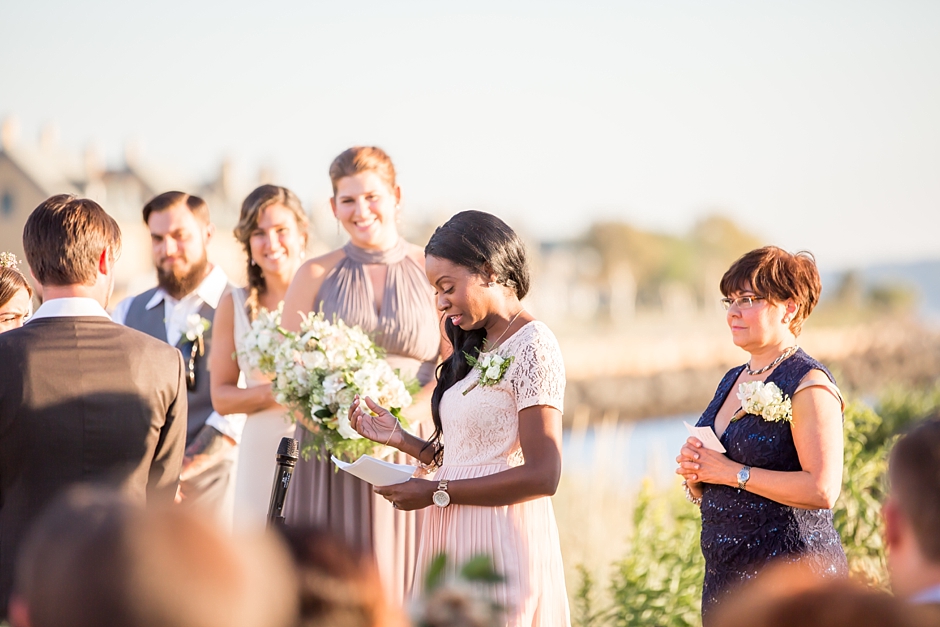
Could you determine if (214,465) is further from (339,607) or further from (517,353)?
(339,607)

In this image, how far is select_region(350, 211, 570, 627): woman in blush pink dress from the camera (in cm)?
360

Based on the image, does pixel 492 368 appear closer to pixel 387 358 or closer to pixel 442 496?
pixel 442 496

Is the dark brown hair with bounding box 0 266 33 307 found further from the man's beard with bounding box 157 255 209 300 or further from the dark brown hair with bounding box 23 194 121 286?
the man's beard with bounding box 157 255 209 300

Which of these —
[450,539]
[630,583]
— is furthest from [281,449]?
[630,583]

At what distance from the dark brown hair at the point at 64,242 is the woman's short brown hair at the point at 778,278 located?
2.47 m

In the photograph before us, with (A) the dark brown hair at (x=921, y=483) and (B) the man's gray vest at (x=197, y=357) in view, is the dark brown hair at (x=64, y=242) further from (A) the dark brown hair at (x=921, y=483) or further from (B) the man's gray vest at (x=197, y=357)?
(A) the dark brown hair at (x=921, y=483)

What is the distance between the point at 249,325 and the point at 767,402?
309 centimetres

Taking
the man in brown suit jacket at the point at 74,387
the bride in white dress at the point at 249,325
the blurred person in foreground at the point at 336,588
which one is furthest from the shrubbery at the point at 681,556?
the blurred person in foreground at the point at 336,588

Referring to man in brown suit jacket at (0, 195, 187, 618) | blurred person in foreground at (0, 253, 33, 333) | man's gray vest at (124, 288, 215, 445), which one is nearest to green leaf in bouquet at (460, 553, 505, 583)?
man in brown suit jacket at (0, 195, 187, 618)

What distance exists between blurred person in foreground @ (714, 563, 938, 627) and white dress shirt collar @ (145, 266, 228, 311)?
16.9 feet

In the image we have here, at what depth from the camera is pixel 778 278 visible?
12.9ft

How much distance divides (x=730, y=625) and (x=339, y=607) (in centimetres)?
59

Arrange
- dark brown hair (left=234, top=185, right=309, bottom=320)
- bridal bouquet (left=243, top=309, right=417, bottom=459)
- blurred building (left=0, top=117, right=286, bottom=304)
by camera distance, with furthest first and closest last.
→ blurred building (left=0, top=117, right=286, bottom=304) < dark brown hair (left=234, top=185, right=309, bottom=320) < bridal bouquet (left=243, top=309, right=417, bottom=459)

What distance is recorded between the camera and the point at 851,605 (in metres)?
1.33
